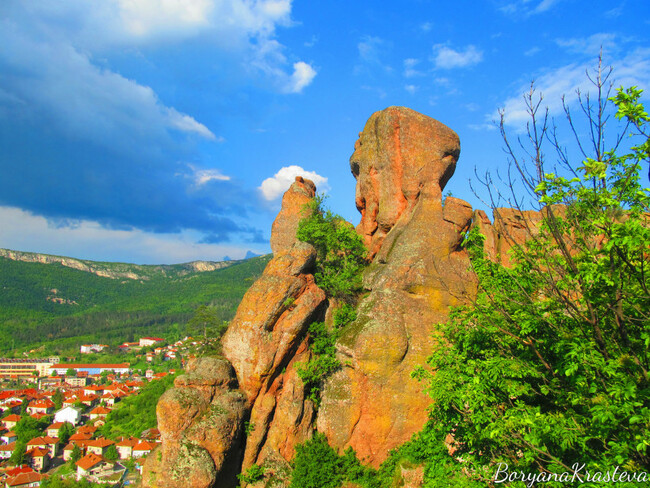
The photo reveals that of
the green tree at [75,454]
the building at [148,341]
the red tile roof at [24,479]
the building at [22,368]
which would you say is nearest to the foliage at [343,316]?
the red tile roof at [24,479]

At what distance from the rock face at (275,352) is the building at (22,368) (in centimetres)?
15848

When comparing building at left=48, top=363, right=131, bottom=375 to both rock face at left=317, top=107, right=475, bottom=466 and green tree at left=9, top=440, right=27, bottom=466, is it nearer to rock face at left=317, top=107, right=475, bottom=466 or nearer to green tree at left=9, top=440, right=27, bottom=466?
green tree at left=9, top=440, right=27, bottom=466

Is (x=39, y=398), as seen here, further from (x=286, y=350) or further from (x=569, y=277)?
(x=569, y=277)

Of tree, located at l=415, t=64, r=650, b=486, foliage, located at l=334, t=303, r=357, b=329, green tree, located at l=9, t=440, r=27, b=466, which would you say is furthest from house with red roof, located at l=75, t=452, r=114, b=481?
tree, located at l=415, t=64, r=650, b=486

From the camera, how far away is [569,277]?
8.24 metres

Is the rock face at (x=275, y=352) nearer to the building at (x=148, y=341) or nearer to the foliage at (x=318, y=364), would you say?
the foliage at (x=318, y=364)

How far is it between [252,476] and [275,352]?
16.4 ft

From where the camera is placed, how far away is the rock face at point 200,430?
16.8 m

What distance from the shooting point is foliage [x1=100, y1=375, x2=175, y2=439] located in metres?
79.6

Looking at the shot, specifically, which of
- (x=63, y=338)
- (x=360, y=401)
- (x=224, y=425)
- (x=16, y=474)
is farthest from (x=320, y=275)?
(x=63, y=338)

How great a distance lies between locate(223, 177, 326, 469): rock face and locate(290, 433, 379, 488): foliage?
79 cm

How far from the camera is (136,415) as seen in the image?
275 ft

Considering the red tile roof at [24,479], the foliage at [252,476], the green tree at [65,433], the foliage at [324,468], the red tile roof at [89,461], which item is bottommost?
the green tree at [65,433]

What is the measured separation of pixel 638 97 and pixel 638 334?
178 inches
